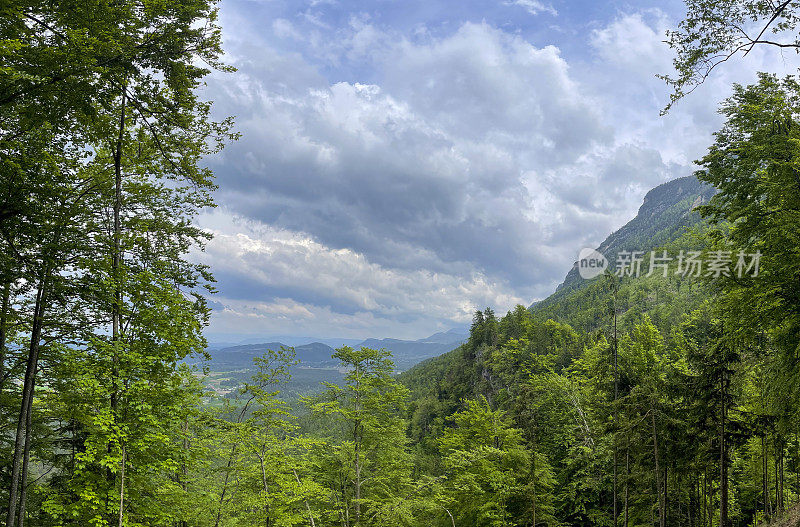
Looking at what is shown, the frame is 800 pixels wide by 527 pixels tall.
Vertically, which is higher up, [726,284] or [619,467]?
[726,284]

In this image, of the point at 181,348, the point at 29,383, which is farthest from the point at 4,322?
the point at 181,348

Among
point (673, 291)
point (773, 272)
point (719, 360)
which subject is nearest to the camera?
point (773, 272)

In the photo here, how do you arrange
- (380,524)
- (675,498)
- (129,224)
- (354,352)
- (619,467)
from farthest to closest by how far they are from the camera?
(675,498)
(619,467)
(354,352)
(380,524)
(129,224)

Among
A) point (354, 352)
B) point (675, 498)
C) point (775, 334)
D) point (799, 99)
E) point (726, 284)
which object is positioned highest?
point (799, 99)

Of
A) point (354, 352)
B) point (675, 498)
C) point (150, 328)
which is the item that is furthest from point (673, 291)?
point (150, 328)

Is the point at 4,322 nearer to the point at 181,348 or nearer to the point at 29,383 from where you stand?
the point at 29,383

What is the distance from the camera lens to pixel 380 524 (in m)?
11.9

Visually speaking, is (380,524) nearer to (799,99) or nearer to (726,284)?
(726,284)

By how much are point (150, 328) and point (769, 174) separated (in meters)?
17.6

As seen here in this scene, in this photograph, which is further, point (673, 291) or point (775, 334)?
point (673, 291)

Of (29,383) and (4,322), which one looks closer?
(29,383)

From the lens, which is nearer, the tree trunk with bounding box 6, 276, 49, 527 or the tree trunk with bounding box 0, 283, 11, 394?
the tree trunk with bounding box 6, 276, 49, 527

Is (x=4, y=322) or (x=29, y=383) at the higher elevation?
(x=4, y=322)

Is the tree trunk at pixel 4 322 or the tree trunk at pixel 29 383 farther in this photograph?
the tree trunk at pixel 4 322
